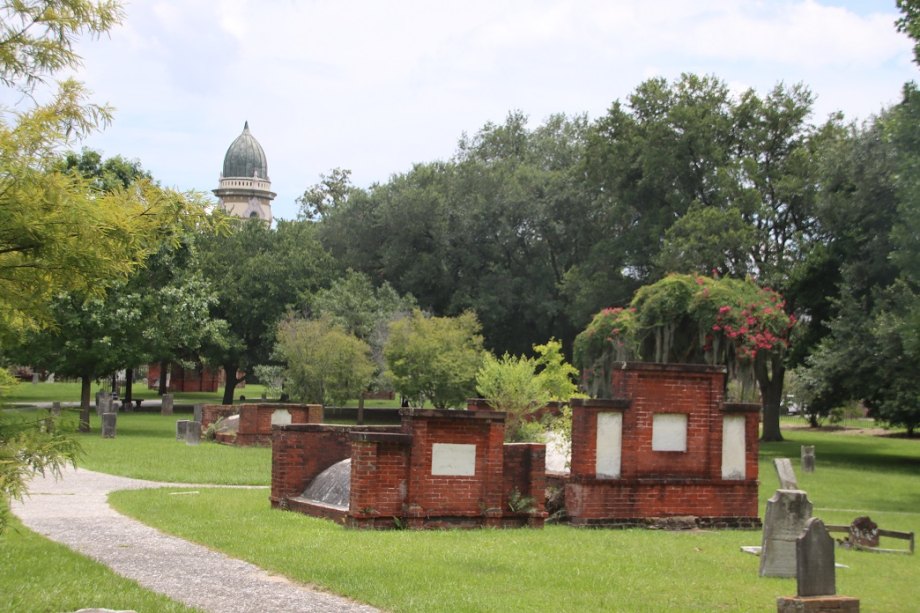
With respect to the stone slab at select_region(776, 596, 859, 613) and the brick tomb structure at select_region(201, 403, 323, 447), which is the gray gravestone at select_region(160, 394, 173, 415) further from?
the stone slab at select_region(776, 596, 859, 613)

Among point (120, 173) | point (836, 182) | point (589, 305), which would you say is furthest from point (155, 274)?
point (836, 182)

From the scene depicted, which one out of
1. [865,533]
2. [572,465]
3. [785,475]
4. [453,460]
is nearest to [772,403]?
[865,533]

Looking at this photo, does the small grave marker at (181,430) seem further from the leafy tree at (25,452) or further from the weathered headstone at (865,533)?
the leafy tree at (25,452)

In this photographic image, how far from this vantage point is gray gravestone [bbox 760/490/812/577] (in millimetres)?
11055

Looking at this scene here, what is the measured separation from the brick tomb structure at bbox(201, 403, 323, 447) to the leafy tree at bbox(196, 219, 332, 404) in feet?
72.6

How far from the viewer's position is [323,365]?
148 feet

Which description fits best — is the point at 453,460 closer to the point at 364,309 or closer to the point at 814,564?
the point at 814,564

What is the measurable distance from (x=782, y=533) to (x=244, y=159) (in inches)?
4318

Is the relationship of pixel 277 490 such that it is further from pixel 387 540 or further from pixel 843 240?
pixel 843 240

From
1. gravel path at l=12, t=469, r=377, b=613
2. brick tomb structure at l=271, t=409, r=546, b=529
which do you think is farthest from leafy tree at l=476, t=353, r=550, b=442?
gravel path at l=12, t=469, r=377, b=613

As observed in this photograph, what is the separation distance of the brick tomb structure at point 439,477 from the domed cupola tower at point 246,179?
10170 cm

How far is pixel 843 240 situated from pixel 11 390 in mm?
31407

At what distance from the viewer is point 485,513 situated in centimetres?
1374

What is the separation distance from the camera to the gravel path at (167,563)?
332 inches
